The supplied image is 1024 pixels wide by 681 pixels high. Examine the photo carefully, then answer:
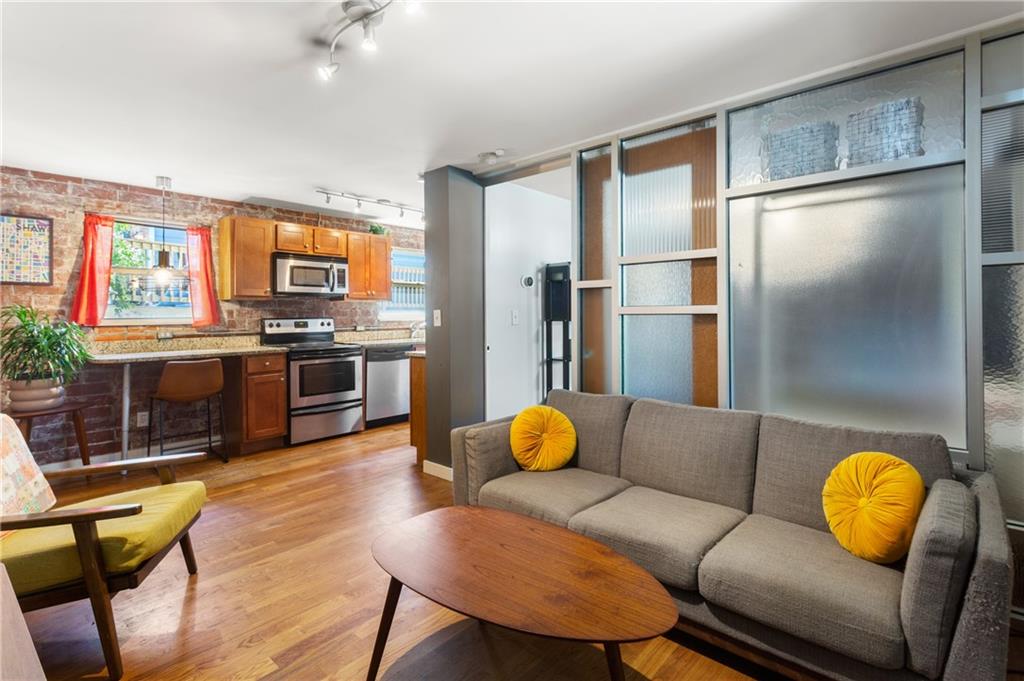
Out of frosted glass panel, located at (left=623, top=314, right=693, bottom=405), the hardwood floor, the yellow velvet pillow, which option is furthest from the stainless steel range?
the yellow velvet pillow

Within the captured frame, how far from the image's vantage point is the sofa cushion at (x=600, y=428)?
2.62m

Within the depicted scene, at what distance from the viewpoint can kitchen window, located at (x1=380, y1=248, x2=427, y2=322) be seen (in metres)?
6.19

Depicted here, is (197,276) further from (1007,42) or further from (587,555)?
(1007,42)

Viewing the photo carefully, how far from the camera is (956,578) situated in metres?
1.32

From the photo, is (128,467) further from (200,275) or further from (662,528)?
(200,275)

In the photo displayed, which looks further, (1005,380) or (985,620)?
(1005,380)

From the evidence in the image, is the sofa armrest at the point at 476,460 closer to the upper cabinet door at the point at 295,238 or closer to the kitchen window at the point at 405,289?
the upper cabinet door at the point at 295,238

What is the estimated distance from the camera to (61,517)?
163 cm

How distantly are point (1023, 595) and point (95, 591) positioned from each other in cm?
338

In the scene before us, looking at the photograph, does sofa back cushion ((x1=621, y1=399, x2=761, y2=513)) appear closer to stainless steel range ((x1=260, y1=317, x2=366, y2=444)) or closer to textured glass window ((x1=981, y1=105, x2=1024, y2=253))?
textured glass window ((x1=981, y1=105, x2=1024, y2=253))

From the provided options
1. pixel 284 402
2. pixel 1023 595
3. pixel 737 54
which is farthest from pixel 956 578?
pixel 284 402

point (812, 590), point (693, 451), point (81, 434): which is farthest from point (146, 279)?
point (812, 590)

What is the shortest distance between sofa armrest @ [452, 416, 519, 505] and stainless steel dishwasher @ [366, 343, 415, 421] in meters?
2.91

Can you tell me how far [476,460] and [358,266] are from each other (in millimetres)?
3622
